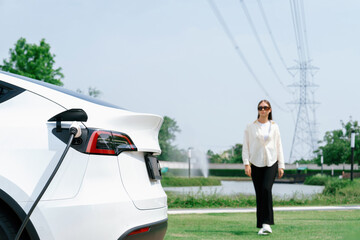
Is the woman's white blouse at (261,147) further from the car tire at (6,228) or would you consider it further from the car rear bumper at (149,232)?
the car tire at (6,228)

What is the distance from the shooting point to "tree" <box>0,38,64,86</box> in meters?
37.3

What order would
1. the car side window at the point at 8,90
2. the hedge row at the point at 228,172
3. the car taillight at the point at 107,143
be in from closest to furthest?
the car taillight at the point at 107,143 < the car side window at the point at 8,90 < the hedge row at the point at 228,172

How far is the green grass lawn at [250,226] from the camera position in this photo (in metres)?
7.31

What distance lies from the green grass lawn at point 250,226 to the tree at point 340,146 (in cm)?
5588

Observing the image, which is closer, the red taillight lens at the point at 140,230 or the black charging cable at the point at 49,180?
the black charging cable at the point at 49,180

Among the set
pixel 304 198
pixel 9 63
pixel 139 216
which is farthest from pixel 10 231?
pixel 9 63

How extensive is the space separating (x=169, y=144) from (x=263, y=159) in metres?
101

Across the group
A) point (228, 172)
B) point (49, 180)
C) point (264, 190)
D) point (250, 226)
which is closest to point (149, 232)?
point (49, 180)

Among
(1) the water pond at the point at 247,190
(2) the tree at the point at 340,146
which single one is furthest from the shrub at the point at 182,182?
(2) the tree at the point at 340,146

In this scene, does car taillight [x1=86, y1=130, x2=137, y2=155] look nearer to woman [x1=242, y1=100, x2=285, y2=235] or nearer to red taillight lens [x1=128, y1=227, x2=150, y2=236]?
red taillight lens [x1=128, y1=227, x2=150, y2=236]

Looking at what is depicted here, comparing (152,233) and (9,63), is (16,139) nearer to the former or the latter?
(152,233)

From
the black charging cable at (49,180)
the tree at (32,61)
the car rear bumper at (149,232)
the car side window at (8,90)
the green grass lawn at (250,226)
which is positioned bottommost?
the green grass lawn at (250,226)

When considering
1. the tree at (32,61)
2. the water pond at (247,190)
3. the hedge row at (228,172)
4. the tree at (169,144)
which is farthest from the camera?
the tree at (169,144)

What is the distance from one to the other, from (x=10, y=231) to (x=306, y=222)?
23.5 feet
